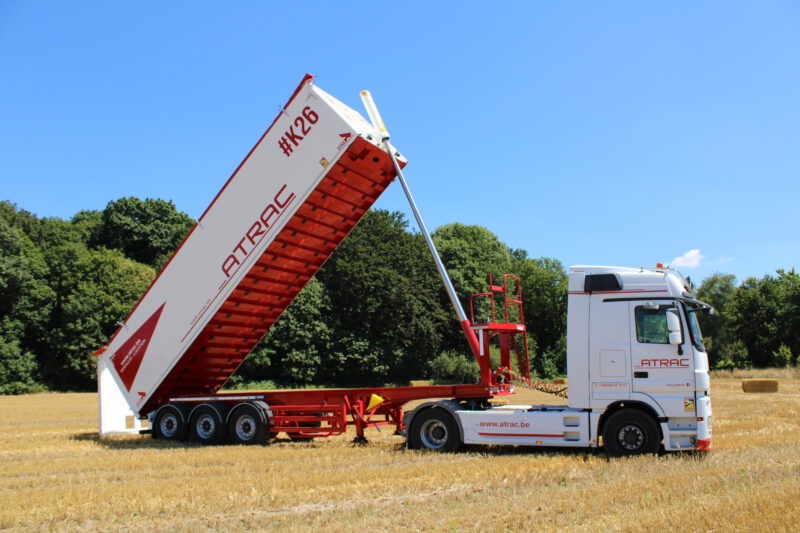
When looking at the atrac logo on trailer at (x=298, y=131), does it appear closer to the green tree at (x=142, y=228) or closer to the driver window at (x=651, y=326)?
the driver window at (x=651, y=326)

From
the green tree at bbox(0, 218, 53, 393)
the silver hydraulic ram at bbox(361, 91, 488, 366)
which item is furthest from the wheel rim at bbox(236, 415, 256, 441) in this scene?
the green tree at bbox(0, 218, 53, 393)

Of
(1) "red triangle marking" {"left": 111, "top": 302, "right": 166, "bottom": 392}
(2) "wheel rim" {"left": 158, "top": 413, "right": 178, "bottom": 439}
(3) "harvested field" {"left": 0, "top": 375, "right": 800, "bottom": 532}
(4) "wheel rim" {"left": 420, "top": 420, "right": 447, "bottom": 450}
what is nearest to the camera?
(3) "harvested field" {"left": 0, "top": 375, "right": 800, "bottom": 532}

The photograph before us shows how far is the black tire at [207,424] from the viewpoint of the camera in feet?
43.4

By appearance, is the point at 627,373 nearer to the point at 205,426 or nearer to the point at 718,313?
the point at 205,426

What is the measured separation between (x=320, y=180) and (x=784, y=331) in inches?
1881

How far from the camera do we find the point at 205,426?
44.3 ft

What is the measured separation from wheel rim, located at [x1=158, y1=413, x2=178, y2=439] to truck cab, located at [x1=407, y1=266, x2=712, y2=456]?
6.81 metres

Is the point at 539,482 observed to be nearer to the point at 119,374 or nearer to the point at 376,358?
the point at 119,374

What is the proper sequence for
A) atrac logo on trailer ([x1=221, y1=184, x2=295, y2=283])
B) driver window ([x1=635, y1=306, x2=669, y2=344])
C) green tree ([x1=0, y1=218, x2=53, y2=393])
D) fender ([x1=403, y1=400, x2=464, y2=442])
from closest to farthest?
driver window ([x1=635, y1=306, x2=669, y2=344]) → fender ([x1=403, y1=400, x2=464, y2=442]) → atrac logo on trailer ([x1=221, y1=184, x2=295, y2=283]) → green tree ([x1=0, y1=218, x2=53, y2=393])

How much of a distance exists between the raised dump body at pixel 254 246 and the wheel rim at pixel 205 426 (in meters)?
1.15

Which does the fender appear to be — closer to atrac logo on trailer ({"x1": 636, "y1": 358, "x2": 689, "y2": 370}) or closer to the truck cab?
the truck cab

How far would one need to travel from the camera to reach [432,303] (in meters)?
48.9

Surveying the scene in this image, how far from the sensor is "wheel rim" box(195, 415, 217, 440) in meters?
13.4

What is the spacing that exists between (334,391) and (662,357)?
19.7 ft
